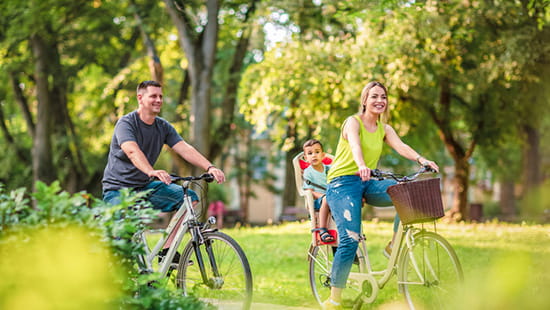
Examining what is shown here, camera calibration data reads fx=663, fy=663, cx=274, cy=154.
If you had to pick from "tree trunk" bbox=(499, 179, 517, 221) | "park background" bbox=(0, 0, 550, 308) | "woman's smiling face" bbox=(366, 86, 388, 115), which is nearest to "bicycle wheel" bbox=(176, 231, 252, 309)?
"woman's smiling face" bbox=(366, 86, 388, 115)

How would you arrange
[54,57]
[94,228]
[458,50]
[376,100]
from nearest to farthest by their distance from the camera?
[94,228] < [376,100] < [458,50] < [54,57]

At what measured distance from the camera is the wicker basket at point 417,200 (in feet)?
14.8

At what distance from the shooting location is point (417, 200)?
14.9ft

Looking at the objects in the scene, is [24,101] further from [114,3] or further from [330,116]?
[330,116]

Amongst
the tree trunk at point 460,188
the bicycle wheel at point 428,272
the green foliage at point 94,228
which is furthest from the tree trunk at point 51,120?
the green foliage at point 94,228

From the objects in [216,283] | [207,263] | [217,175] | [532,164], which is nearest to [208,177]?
[217,175]

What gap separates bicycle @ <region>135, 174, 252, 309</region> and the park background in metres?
7.21

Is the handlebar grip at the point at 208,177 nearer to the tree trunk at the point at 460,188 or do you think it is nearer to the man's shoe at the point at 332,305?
the man's shoe at the point at 332,305

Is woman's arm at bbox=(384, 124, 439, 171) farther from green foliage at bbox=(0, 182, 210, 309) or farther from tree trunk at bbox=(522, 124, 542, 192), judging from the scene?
tree trunk at bbox=(522, 124, 542, 192)

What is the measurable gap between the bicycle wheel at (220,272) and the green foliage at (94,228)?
2.84ft

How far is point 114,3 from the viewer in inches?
827

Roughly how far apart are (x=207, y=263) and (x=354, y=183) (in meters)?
1.25

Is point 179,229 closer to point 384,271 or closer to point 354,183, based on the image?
point 354,183

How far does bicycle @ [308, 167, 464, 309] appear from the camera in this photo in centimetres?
452
